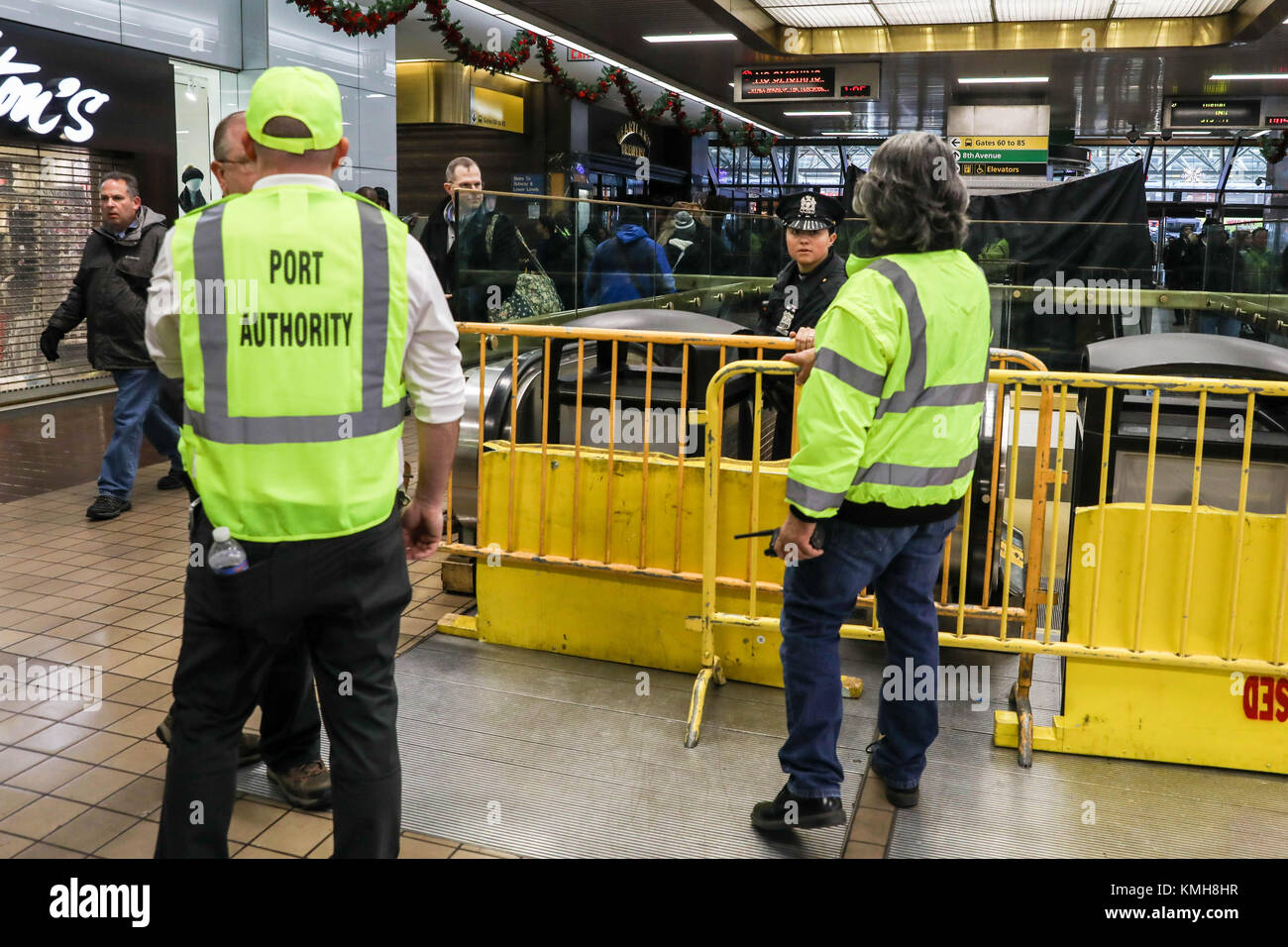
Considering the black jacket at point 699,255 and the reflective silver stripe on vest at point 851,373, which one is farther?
the black jacket at point 699,255

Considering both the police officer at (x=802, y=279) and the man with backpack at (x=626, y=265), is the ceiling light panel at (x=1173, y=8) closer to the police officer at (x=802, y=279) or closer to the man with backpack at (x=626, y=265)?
the man with backpack at (x=626, y=265)

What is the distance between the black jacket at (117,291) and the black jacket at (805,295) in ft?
11.8

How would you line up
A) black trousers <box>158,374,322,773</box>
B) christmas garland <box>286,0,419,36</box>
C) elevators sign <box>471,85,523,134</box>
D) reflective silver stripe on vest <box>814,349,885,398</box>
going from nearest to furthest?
reflective silver stripe on vest <box>814,349,885,398</box>
black trousers <box>158,374,322,773</box>
christmas garland <box>286,0,419,36</box>
elevators sign <box>471,85,523,134</box>

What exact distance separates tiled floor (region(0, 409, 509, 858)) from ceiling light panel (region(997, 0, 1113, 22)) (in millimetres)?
8327

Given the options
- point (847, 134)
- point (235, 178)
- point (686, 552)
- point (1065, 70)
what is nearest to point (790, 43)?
point (1065, 70)

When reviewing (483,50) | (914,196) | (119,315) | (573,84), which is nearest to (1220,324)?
(914,196)

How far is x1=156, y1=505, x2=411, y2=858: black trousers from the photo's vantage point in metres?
2.41

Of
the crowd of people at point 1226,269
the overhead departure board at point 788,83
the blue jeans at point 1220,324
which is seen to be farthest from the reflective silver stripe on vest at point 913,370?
the overhead departure board at point 788,83

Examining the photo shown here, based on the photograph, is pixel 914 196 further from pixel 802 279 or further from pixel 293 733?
pixel 293 733

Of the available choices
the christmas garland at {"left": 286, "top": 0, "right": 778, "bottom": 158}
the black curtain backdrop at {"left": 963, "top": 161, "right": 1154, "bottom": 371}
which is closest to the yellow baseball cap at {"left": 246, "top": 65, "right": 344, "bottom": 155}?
the black curtain backdrop at {"left": 963, "top": 161, "right": 1154, "bottom": 371}

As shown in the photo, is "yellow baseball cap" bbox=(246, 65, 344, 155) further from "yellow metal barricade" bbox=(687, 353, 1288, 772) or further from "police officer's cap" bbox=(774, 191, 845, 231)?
"police officer's cap" bbox=(774, 191, 845, 231)

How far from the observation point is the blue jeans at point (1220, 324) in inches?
418

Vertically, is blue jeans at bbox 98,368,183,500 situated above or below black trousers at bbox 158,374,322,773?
above

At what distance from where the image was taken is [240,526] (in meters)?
2.36
